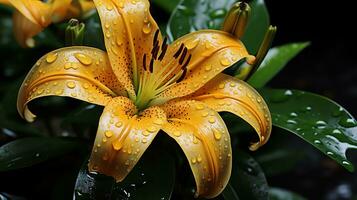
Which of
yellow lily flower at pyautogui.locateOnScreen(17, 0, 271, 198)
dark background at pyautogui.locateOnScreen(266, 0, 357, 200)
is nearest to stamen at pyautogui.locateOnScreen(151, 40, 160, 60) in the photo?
yellow lily flower at pyautogui.locateOnScreen(17, 0, 271, 198)

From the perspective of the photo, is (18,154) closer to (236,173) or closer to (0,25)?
(236,173)

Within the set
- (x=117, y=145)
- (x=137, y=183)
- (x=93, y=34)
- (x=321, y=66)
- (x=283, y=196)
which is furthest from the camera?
(x=321, y=66)

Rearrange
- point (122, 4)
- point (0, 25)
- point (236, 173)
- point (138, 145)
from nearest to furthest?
point (138, 145)
point (122, 4)
point (236, 173)
point (0, 25)

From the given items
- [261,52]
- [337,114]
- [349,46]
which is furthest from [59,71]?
[349,46]

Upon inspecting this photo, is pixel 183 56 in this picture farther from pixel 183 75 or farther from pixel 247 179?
pixel 247 179

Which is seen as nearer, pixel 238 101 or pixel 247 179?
pixel 238 101

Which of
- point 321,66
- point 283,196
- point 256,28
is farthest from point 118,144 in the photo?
point 321,66

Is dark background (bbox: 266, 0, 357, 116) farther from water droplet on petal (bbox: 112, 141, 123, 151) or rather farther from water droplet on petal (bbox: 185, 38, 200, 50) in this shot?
water droplet on petal (bbox: 112, 141, 123, 151)
